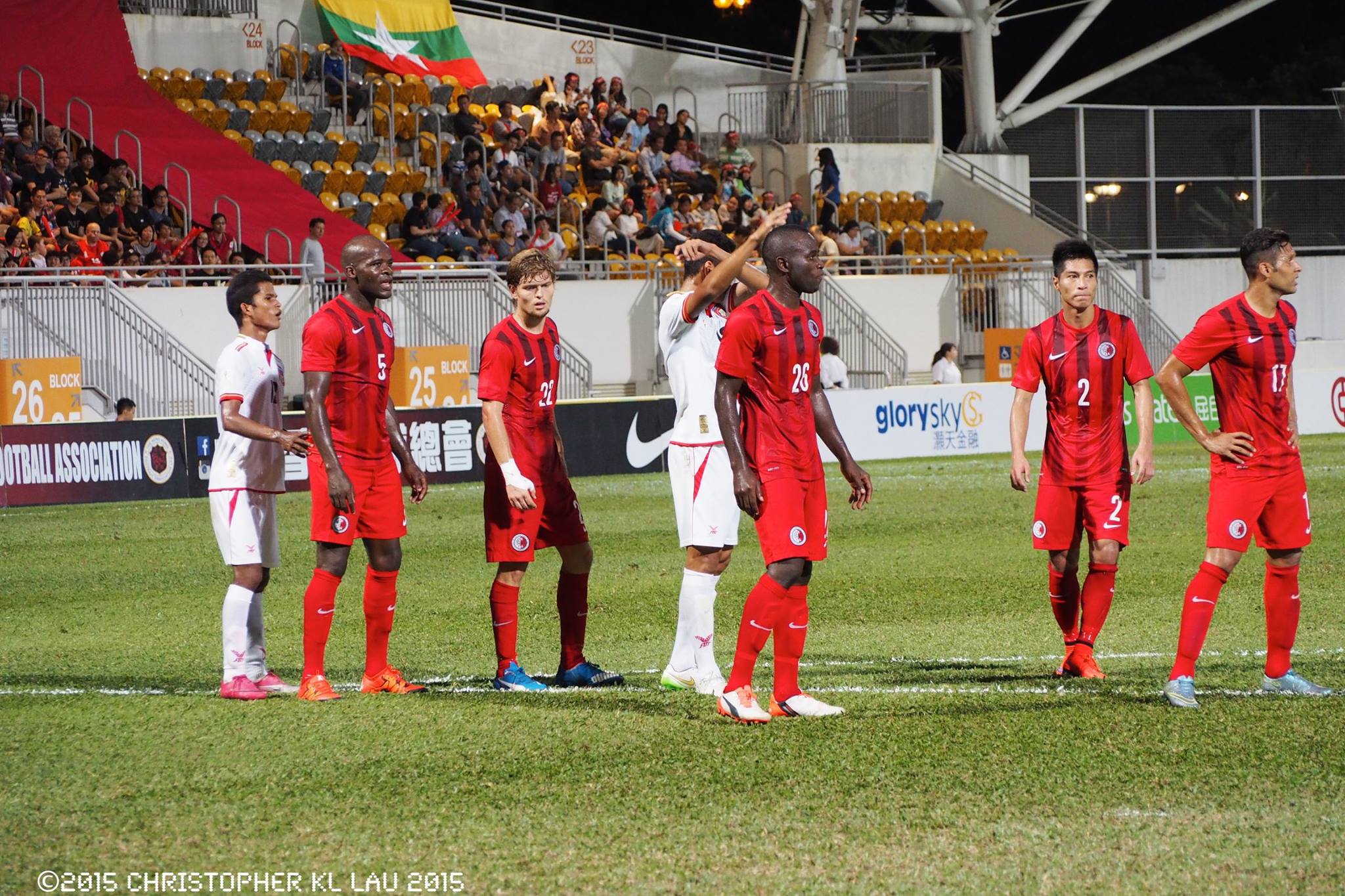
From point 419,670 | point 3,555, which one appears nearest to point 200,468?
point 3,555

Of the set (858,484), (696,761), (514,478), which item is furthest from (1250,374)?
(514,478)

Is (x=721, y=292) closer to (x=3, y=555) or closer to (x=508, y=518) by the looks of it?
(x=508, y=518)

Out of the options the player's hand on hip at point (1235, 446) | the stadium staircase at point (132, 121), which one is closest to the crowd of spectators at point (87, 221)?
the stadium staircase at point (132, 121)

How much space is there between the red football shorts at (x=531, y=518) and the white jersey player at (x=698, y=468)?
0.53m

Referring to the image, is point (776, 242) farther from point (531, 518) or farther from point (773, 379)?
point (531, 518)

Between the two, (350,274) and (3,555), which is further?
(3,555)

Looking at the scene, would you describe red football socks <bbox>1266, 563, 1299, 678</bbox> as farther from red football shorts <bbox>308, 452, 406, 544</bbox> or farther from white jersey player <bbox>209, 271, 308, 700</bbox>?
white jersey player <bbox>209, 271, 308, 700</bbox>

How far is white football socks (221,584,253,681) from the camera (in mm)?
7543

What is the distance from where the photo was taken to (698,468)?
7.55m

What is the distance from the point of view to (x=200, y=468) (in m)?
19.6

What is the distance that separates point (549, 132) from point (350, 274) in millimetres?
24159

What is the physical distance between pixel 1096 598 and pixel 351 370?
3.63 meters

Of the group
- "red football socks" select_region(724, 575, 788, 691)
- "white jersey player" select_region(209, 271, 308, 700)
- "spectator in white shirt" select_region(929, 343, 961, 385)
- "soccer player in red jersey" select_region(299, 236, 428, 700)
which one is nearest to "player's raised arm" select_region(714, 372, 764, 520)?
"red football socks" select_region(724, 575, 788, 691)

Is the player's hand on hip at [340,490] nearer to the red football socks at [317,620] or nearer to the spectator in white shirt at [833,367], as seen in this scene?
the red football socks at [317,620]
